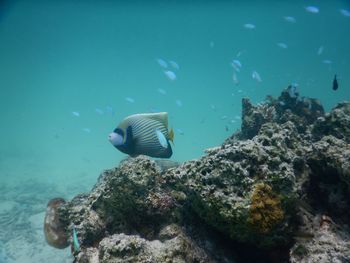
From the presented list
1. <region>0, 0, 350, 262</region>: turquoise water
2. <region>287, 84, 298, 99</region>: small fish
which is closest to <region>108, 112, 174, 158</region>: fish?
<region>287, 84, 298, 99</region>: small fish

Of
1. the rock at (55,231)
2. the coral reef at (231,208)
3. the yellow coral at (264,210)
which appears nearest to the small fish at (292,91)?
the coral reef at (231,208)

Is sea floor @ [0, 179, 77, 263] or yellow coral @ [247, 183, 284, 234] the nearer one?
yellow coral @ [247, 183, 284, 234]

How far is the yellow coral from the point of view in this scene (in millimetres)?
3172

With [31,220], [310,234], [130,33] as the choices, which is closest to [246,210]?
[310,234]

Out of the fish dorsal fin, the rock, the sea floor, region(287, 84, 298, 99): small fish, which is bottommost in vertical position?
the sea floor

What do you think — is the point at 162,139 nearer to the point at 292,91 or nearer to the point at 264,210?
the point at 264,210

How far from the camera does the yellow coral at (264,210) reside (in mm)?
3172

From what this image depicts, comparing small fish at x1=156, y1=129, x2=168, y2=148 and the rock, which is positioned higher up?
small fish at x1=156, y1=129, x2=168, y2=148

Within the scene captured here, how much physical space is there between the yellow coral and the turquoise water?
1810cm

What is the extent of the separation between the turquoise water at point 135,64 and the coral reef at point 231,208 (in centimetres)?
1658

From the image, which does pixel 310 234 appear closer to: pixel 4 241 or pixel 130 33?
pixel 4 241

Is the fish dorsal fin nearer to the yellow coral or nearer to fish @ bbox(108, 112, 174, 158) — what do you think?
fish @ bbox(108, 112, 174, 158)

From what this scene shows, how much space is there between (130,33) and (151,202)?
288ft

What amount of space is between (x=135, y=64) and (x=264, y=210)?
111291 mm
